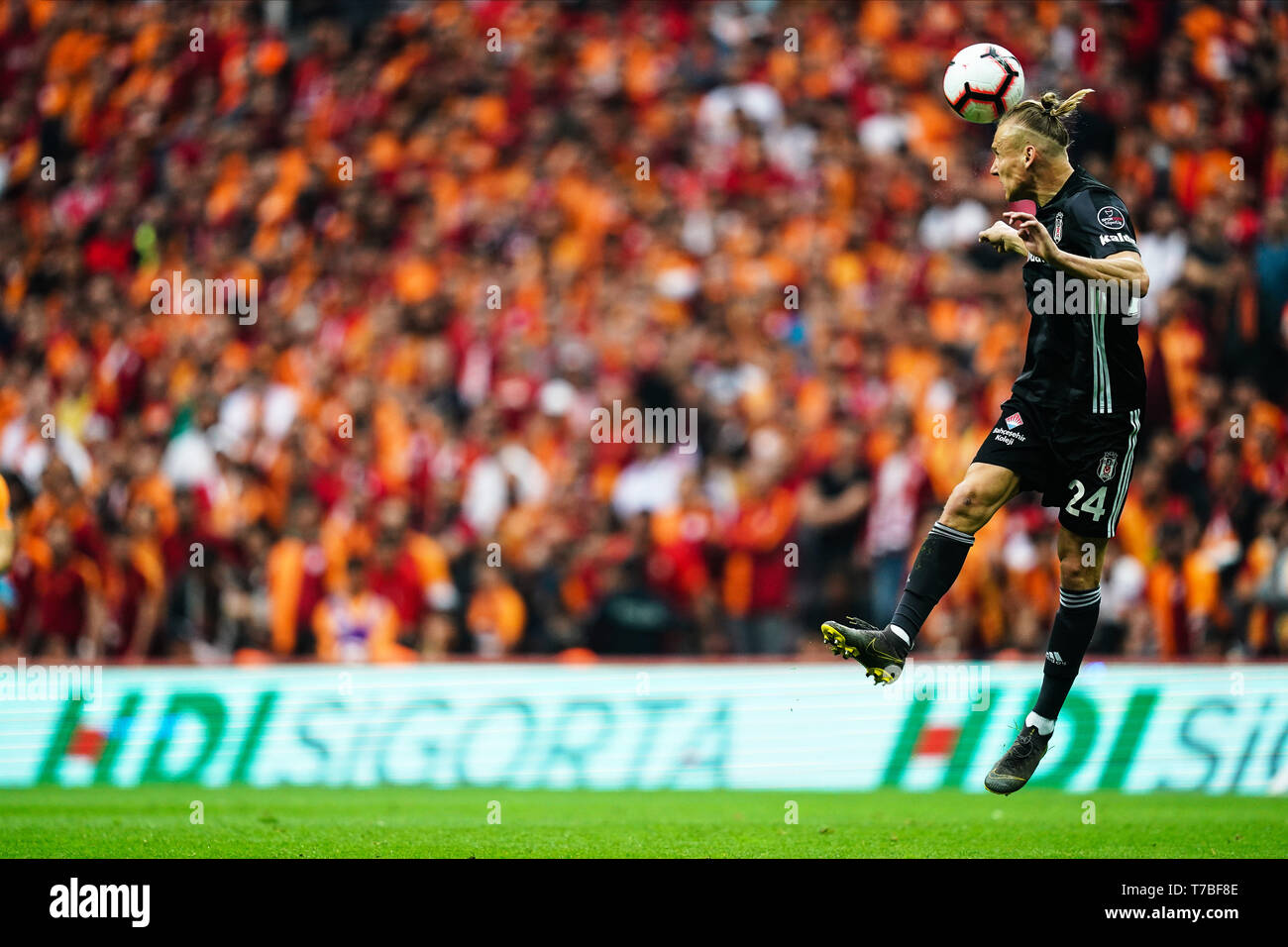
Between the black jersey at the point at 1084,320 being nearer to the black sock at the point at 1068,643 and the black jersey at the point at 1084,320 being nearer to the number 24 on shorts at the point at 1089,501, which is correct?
the number 24 on shorts at the point at 1089,501

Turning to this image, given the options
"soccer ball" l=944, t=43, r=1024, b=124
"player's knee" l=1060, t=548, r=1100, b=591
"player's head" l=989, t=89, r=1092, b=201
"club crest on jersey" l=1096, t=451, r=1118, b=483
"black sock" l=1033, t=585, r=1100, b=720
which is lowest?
"black sock" l=1033, t=585, r=1100, b=720

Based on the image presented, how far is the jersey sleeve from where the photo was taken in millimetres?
7055

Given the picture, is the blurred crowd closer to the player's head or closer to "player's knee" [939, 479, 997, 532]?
"player's knee" [939, 479, 997, 532]

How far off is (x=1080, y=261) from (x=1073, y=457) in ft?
2.96

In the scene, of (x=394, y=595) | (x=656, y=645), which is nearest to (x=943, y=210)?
(x=656, y=645)

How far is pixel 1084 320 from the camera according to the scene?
23.6ft

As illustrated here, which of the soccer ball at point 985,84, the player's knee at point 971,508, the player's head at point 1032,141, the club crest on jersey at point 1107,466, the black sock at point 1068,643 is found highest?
the soccer ball at point 985,84

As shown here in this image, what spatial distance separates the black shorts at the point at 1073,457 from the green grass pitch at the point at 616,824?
5.54 feet

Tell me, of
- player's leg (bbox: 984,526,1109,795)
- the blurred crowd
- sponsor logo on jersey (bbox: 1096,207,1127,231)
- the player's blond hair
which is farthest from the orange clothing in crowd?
sponsor logo on jersey (bbox: 1096,207,1127,231)

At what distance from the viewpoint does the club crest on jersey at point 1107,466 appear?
7309 millimetres

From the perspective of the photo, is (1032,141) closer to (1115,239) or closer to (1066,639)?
(1115,239)

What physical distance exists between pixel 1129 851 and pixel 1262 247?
20.8 feet

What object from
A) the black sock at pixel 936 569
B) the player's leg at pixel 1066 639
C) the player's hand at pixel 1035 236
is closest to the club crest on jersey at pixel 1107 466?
the player's leg at pixel 1066 639

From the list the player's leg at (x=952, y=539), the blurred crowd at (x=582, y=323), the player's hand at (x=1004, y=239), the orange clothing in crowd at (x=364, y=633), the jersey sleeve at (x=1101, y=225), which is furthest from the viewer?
the orange clothing in crowd at (x=364, y=633)
